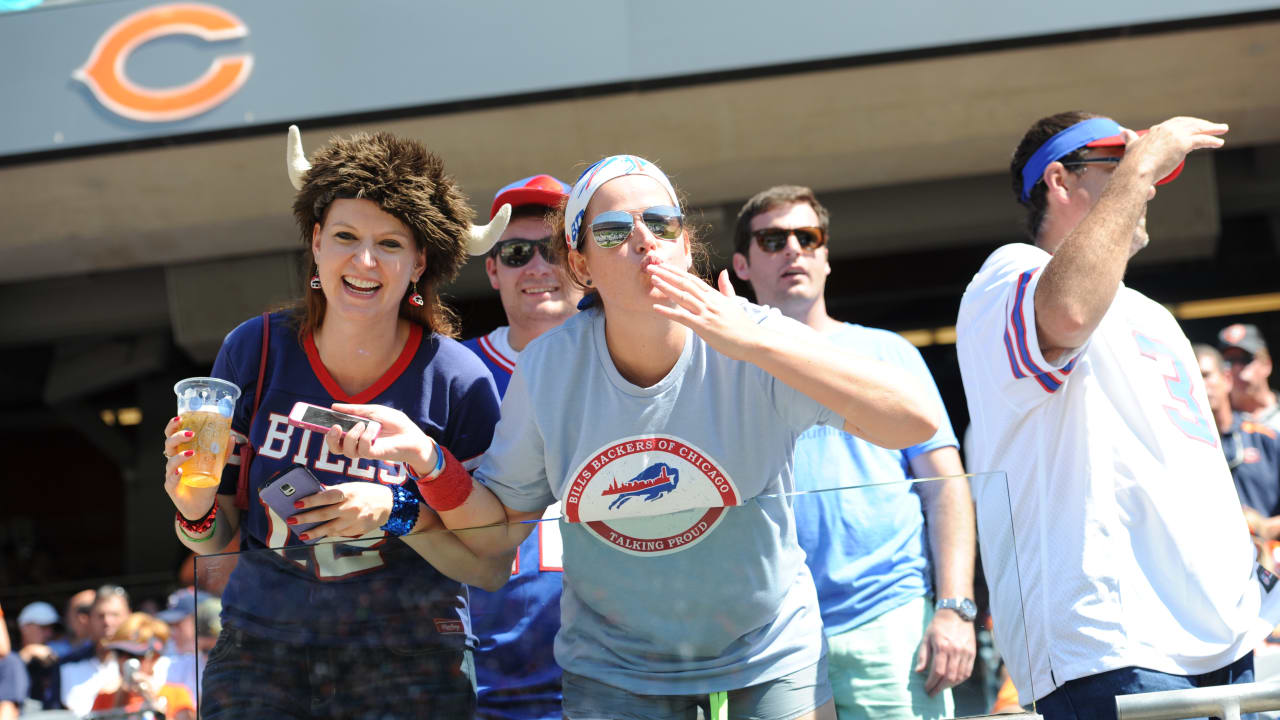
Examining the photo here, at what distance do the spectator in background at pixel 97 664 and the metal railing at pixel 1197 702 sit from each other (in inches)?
222

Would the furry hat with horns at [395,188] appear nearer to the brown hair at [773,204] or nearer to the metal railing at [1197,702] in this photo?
the brown hair at [773,204]

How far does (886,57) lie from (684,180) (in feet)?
5.84

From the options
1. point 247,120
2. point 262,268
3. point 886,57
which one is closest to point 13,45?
point 247,120

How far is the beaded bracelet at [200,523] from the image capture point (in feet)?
7.77

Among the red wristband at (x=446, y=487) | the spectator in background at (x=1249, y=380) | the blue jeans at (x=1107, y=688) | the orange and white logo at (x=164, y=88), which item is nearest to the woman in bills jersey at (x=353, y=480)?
the red wristband at (x=446, y=487)

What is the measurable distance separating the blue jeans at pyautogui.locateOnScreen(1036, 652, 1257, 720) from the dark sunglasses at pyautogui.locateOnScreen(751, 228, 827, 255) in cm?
188

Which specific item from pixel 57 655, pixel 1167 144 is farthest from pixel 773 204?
pixel 57 655

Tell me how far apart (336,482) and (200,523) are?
30 cm

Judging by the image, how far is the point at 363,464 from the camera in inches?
94.2

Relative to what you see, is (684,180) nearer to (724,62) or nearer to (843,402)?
(724,62)

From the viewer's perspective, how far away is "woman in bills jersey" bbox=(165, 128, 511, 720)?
194cm

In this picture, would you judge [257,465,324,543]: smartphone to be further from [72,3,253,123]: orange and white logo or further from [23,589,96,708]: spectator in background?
[72,3,253,123]: orange and white logo

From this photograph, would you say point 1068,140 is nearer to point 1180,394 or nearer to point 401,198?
point 1180,394

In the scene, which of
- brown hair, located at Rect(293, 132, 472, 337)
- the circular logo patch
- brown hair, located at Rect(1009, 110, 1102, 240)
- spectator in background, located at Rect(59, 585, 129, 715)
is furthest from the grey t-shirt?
spectator in background, located at Rect(59, 585, 129, 715)
